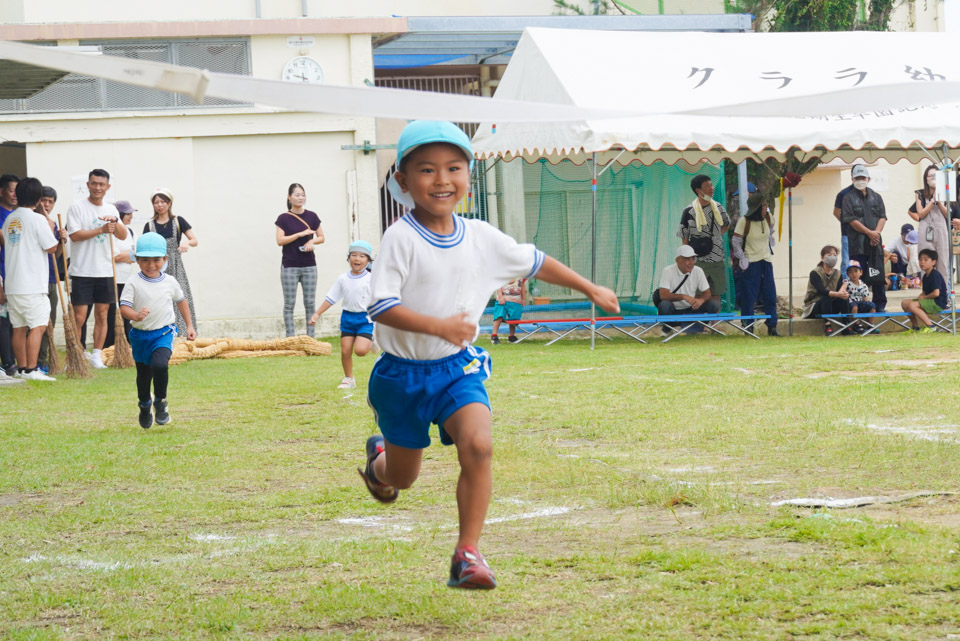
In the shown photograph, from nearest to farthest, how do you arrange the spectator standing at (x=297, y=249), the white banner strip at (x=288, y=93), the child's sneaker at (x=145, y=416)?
the white banner strip at (x=288, y=93) → the child's sneaker at (x=145, y=416) → the spectator standing at (x=297, y=249)

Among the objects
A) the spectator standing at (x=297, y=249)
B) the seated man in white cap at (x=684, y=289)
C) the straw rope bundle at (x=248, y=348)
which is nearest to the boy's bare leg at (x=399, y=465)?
the straw rope bundle at (x=248, y=348)

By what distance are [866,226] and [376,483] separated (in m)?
12.6

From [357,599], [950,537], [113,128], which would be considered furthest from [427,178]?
[113,128]

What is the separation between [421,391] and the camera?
4.03 m

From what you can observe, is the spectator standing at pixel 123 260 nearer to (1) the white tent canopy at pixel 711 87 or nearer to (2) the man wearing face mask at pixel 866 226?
(1) the white tent canopy at pixel 711 87

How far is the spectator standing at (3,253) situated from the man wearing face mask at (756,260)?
9.00 metres

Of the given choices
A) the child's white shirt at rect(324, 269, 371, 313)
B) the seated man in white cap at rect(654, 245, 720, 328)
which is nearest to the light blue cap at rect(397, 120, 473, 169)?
the child's white shirt at rect(324, 269, 371, 313)

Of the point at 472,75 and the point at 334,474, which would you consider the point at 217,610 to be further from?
the point at 472,75

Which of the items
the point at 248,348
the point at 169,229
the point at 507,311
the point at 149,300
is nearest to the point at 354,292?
the point at 149,300

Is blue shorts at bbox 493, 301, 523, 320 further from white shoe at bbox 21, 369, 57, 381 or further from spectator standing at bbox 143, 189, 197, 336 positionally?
white shoe at bbox 21, 369, 57, 381

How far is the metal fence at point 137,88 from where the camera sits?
1753 centimetres

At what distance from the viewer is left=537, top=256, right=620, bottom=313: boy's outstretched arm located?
4090 millimetres

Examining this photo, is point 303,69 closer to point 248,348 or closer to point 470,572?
point 248,348

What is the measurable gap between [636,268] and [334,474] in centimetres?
1128
